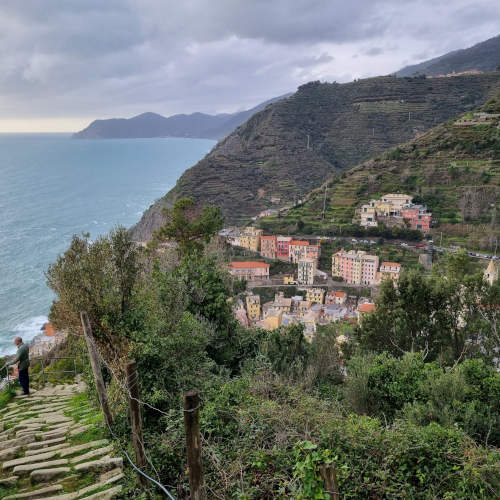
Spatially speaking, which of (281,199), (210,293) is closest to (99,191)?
(281,199)

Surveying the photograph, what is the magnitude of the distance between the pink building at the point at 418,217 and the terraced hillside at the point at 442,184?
1080 mm

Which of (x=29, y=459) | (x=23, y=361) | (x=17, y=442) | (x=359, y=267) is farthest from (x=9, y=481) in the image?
(x=359, y=267)

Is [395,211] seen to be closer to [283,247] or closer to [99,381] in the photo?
[283,247]

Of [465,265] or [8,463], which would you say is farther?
[465,265]

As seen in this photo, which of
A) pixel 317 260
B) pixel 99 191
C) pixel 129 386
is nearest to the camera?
pixel 129 386

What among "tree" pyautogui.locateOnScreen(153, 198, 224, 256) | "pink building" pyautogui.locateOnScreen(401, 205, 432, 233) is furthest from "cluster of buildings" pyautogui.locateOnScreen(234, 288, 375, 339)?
"tree" pyautogui.locateOnScreen(153, 198, 224, 256)

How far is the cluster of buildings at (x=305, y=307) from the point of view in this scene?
3045 centimetres

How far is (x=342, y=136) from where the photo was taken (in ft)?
309

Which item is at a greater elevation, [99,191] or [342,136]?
[342,136]

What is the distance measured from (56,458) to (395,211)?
48412mm

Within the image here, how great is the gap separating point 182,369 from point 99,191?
302ft

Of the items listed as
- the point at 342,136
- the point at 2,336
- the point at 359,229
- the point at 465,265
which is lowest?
the point at 2,336

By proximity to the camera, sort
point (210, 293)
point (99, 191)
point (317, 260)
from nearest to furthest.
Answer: point (210, 293)
point (317, 260)
point (99, 191)

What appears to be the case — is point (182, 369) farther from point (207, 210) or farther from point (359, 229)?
point (359, 229)
